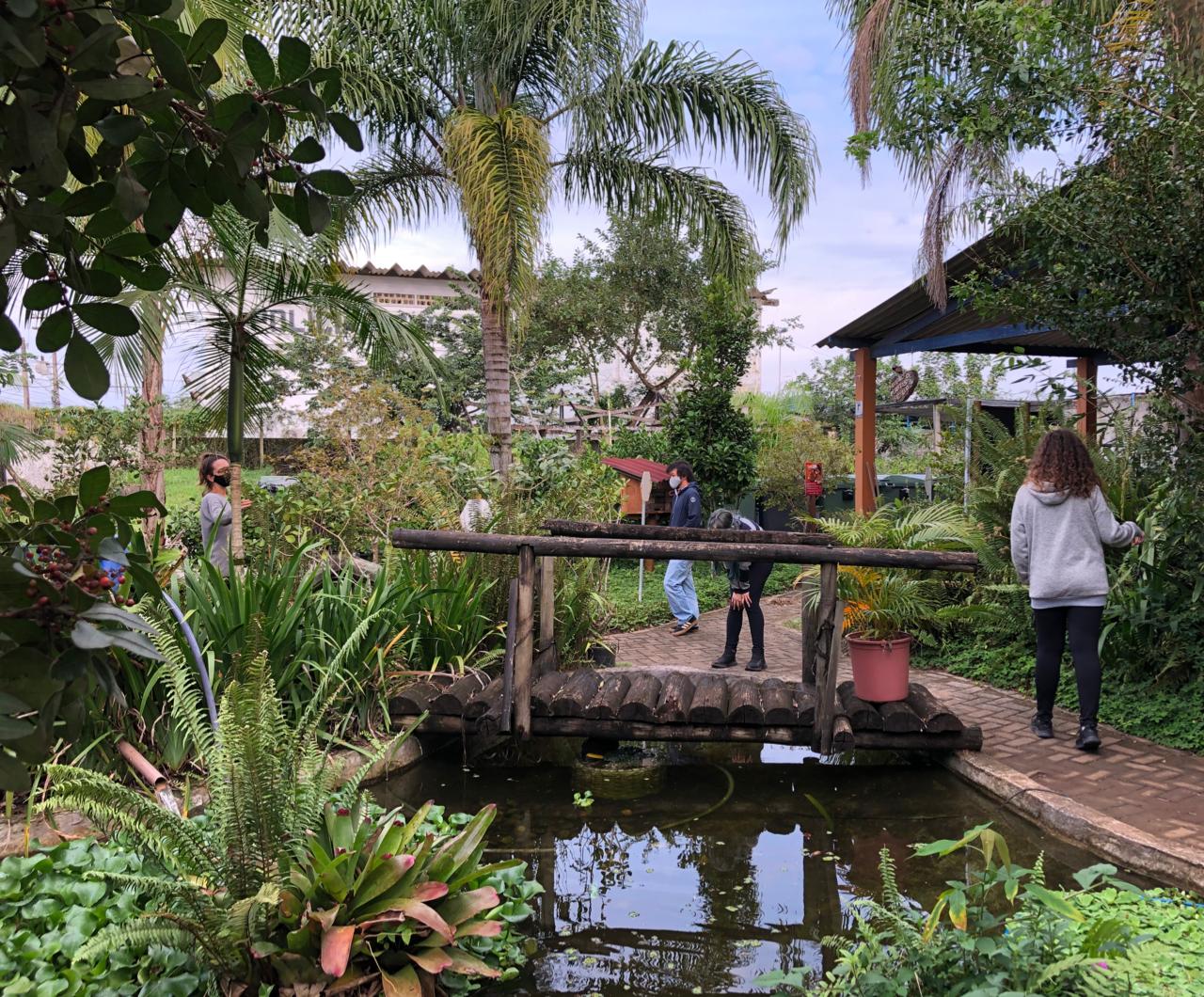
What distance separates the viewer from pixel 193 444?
13.8 metres

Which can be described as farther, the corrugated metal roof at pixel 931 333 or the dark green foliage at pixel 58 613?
the corrugated metal roof at pixel 931 333

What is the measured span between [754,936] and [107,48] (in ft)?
11.0

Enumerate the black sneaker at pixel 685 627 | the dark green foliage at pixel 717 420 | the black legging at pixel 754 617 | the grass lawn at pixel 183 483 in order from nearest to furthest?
the black legging at pixel 754 617 < the black sneaker at pixel 685 627 < the dark green foliage at pixel 717 420 < the grass lawn at pixel 183 483

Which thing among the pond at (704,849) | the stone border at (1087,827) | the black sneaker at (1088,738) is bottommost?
the pond at (704,849)

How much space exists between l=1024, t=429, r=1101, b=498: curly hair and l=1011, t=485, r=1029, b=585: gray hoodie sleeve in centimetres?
16

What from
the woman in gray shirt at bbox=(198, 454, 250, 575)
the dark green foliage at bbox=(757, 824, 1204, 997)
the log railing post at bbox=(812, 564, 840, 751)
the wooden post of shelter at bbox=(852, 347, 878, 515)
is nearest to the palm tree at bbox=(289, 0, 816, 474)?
the wooden post of shelter at bbox=(852, 347, 878, 515)

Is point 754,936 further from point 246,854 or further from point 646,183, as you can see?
point 646,183

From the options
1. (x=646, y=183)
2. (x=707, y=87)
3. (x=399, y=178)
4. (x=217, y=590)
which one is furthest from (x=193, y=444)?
(x=217, y=590)

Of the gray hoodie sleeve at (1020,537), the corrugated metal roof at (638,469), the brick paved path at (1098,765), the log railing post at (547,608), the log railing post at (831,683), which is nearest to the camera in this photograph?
the brick paved path at (1098,765)

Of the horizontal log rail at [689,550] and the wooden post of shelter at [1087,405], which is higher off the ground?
the wooden post of shelter at [1087,405]

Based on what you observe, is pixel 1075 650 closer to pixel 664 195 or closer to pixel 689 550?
pixel 689 550

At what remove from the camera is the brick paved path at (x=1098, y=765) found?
404cm

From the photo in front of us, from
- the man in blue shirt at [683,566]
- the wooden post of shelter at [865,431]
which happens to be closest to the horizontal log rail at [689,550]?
the man in blue shirt at [683,566]

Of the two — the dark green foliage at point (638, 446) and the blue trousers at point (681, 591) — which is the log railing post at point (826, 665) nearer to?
the blue trousers at point (681, 591)
